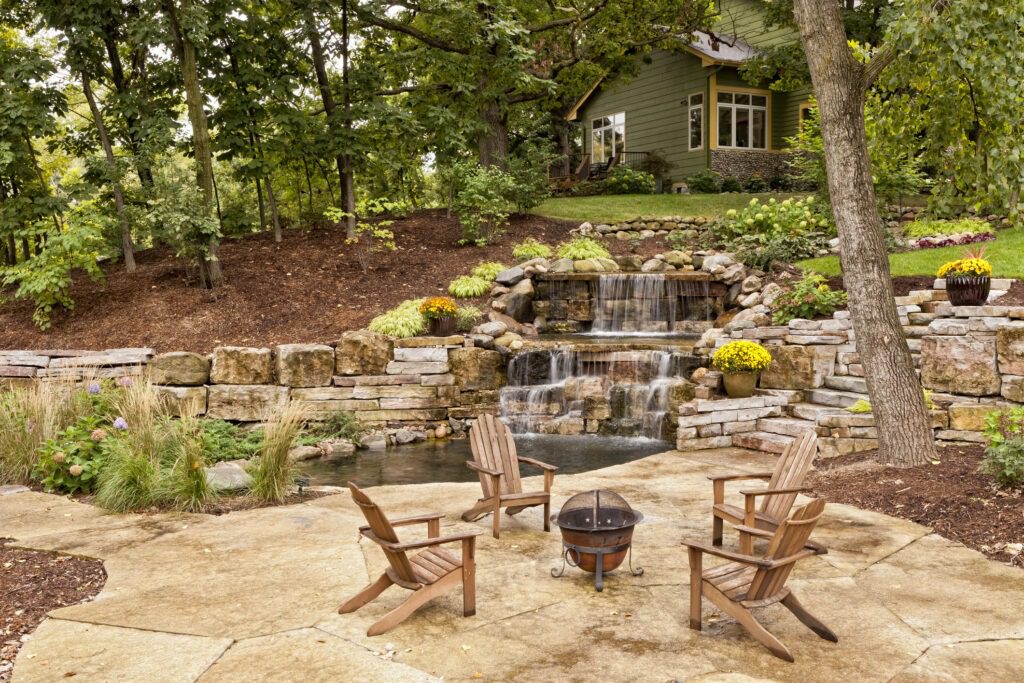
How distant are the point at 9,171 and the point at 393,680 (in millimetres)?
12175

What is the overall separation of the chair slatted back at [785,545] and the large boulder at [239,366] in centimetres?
791

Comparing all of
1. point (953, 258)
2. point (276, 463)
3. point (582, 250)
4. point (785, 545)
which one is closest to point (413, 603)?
point (785, 545)

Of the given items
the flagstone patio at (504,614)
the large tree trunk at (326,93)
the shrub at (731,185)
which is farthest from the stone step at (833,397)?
the shrub at (731,185)

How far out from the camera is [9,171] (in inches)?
470

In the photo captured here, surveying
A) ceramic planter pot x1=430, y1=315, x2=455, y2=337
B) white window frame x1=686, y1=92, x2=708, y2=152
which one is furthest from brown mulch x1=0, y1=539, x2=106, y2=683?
white window frame x1=686, y1=92, x2=708, y2=152

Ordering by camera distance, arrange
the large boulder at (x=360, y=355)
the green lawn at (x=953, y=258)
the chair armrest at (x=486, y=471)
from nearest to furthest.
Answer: the chair armrest at (x=486, y=471), the green lawn at (x=953, y=258), the large boulder at (x=360, y=355)

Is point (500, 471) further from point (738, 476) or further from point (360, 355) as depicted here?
point (360, 355)

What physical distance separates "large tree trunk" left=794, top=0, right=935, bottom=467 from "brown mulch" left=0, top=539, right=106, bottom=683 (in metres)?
6.28

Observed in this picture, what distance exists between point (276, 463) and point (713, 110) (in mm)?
19445

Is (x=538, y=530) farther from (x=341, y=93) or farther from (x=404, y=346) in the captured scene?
(x=341, y=93)

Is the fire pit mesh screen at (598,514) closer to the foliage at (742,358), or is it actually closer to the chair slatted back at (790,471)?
the chair slatted back at (790,471)

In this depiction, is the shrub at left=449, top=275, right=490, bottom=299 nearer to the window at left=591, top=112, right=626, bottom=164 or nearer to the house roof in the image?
the house roof

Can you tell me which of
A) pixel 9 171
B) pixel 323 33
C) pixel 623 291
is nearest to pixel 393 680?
pixel 623 291

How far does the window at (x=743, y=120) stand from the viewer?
2281 cm
